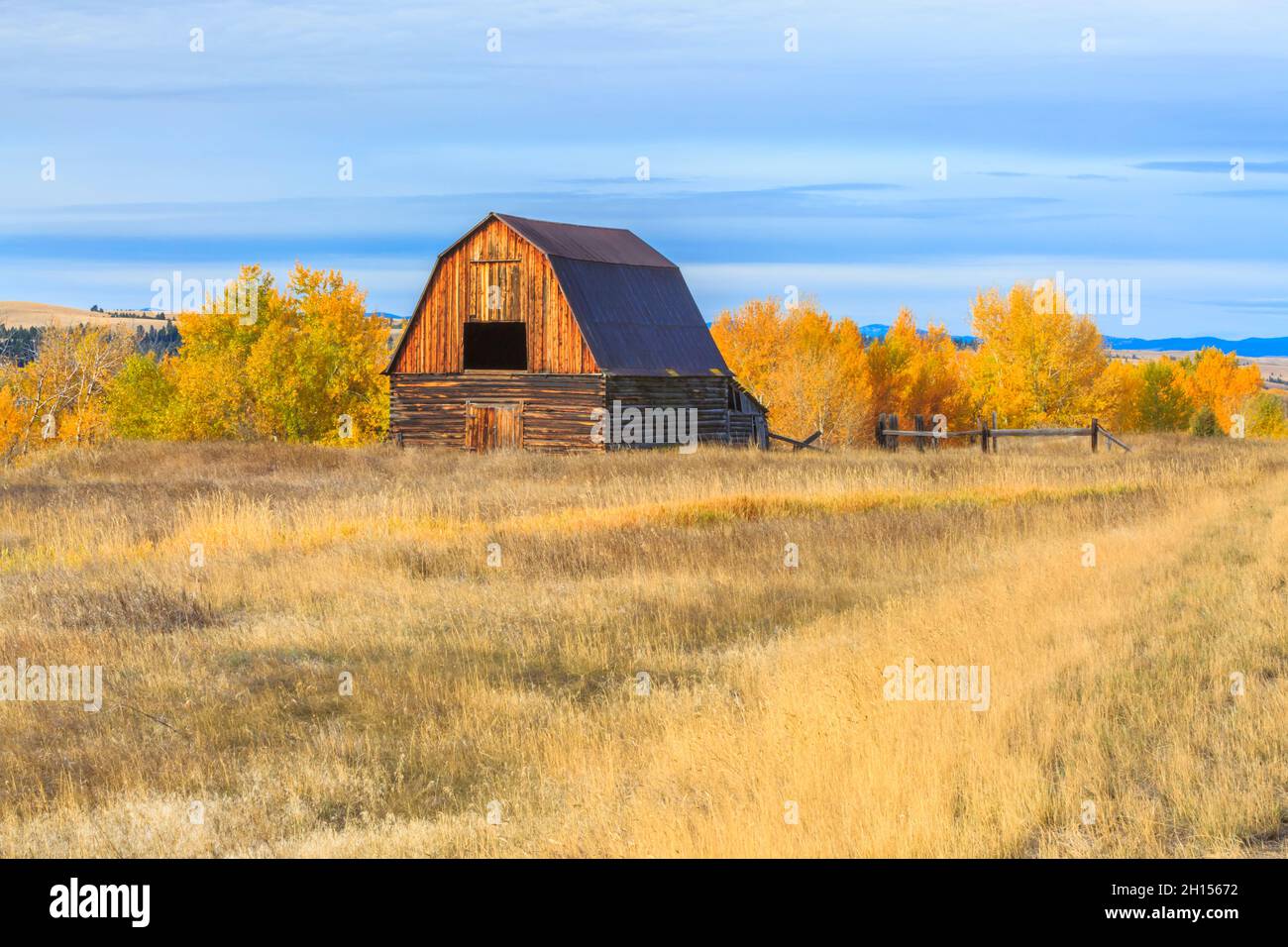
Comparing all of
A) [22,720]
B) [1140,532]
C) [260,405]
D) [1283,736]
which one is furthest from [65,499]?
[260,405]

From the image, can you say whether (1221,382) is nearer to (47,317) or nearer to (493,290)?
(493,290)

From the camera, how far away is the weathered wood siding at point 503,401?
1425 inches

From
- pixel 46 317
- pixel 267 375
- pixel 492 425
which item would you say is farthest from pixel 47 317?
pixel 492 425

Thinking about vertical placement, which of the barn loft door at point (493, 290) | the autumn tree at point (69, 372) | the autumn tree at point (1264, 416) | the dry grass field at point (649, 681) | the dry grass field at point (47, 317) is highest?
the dry grass field at point (47, 317)

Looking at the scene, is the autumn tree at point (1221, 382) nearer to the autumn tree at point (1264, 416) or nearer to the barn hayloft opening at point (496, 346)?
the autumn tree at point (1264, 416)

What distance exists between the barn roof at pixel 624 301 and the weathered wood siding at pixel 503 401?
1092 mm

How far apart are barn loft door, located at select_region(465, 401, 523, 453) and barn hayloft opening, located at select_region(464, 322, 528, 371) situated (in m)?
5.31

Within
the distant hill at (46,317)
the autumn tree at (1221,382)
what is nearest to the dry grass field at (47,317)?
the distant hill at (46,317)

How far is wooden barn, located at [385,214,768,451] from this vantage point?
1428 inches

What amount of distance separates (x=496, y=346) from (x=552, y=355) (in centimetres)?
852

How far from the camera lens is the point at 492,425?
37.8 meters
